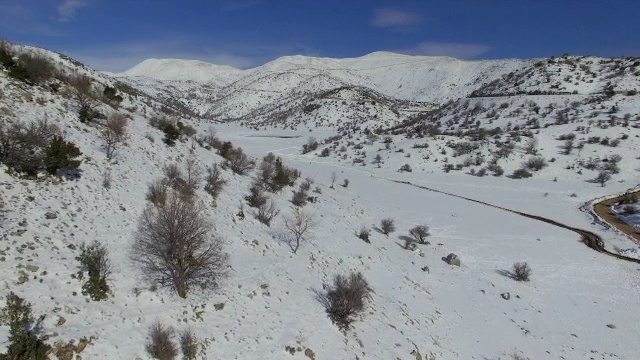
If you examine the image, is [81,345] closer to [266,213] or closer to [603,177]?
[266,213]

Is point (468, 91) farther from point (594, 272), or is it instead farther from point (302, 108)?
point (594, 272)

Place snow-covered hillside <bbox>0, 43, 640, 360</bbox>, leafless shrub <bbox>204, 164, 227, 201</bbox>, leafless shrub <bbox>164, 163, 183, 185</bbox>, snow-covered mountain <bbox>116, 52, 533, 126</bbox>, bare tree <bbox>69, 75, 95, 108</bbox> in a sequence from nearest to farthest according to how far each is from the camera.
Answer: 1. snow-covered hillside <bbox>0, 43, 640, 360</bbox>
2. leafless shrub <bbox>164, 163, 183, 185</bbox>
3. leafless shrub <bbox>204, 164, 227, 201</bbox>
4. bare tree <bbox>69, 75, 95, 108</bbox>
5. snow-covered mountain <bbox>116, 52, 533, 126</bbox>

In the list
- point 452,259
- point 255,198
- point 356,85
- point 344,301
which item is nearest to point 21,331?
point 344,301

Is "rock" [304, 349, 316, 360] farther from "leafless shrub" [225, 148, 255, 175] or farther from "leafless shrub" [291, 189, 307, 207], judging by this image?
"leafless shrub" [225, 148, 255, 175]

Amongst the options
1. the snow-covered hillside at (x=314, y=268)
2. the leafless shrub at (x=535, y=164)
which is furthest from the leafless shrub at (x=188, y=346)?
the leafless shrub at (x=535, y=164)

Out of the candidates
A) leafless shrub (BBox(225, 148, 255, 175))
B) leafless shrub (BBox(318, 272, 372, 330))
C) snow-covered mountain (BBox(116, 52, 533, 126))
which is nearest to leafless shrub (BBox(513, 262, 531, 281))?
leafless shrub (BBox(318, 272, 372, 330))
